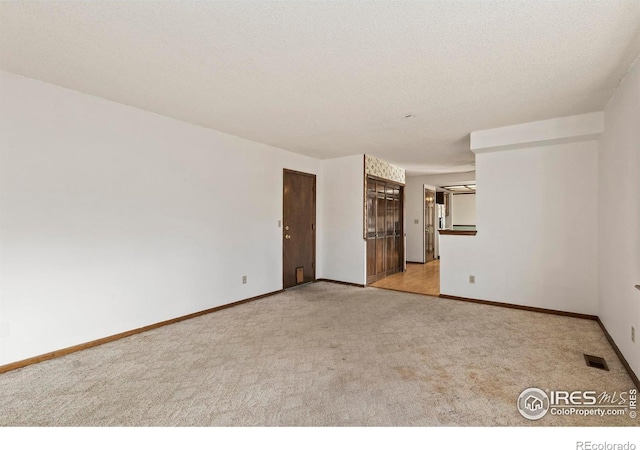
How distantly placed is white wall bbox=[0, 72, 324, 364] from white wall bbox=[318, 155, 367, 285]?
1.91m

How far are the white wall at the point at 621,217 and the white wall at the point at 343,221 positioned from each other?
3289mm

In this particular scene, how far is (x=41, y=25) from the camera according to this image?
1.97 m

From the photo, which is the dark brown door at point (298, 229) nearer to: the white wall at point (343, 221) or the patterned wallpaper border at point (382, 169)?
the white wall at point (343, 221)

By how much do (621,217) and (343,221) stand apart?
12.8 feet

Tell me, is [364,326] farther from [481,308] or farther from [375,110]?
[375,110]

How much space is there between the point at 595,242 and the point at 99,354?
5570mm

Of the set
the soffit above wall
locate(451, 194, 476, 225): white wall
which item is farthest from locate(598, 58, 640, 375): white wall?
locate(451, 194, 476, 225): white wall

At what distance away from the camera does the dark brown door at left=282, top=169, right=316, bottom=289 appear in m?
5.46

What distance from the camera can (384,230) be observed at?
660 cm

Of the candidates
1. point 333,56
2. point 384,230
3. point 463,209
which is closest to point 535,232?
point 384,230

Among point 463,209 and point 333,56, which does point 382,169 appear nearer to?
point 333,56

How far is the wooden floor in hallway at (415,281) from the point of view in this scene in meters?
5.48

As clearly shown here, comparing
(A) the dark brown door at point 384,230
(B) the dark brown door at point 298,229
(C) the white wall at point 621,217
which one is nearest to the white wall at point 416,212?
(A) the dark brown door at point 384,230

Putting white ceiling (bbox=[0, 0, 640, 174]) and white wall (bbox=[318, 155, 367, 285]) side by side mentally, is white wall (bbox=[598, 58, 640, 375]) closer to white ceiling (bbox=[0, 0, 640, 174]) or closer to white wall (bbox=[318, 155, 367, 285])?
white ceiling (bbox=[0, 0, 640, 174])
